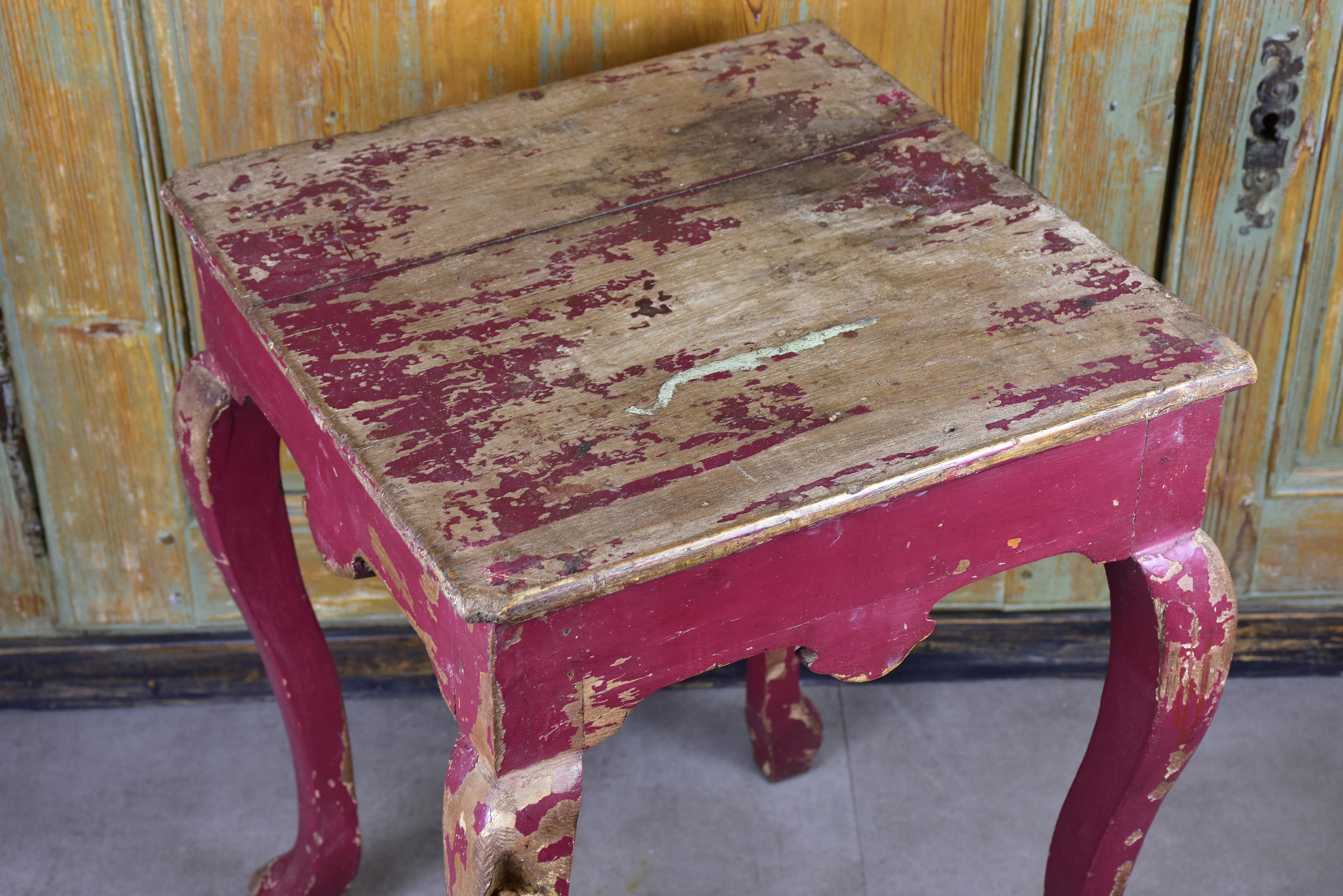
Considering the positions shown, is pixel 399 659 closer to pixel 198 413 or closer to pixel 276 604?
pixel 276 604

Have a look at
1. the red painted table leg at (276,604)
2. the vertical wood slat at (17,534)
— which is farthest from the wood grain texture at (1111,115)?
the vertical wood slat at (17,534)

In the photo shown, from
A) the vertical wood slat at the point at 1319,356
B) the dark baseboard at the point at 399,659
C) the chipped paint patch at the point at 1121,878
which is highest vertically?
the vertical wood slat at the point at 1319,356

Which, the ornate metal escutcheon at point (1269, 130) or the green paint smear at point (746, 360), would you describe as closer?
the green paint smear at point (746, 360)

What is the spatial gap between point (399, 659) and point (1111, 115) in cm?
108

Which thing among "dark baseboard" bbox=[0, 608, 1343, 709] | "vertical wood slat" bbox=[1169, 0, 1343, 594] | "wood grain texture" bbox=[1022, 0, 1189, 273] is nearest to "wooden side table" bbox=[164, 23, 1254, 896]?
"wood grain texture" bbox=[1022, 0, 1189, 273]

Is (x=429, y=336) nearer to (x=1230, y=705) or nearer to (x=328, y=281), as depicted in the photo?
(x=328, y=281)

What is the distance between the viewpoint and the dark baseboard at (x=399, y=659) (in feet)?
5.98

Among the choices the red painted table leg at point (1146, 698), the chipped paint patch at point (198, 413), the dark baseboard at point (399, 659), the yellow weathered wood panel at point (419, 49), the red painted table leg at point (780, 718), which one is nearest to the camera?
the red painted table leg at point (1146, 698)

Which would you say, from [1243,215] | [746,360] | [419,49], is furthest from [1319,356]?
[419,49]

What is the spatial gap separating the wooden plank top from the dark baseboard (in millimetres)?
780

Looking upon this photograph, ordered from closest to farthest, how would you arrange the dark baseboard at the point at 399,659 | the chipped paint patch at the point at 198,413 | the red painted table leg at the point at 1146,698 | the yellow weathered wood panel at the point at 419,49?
the red painted table leg at the point at 1146,698, the chipped paint patch at the point at 198,413, the yellow weathered wood panel at the point at 419,49, the dark baseboard at the point at 399,659

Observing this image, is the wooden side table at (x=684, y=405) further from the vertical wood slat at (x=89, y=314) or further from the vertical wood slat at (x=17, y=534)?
the vertical wood slat at (x=17, y=534)

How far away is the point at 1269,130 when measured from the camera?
1.54m

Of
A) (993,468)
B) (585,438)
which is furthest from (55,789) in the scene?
(993,468)
